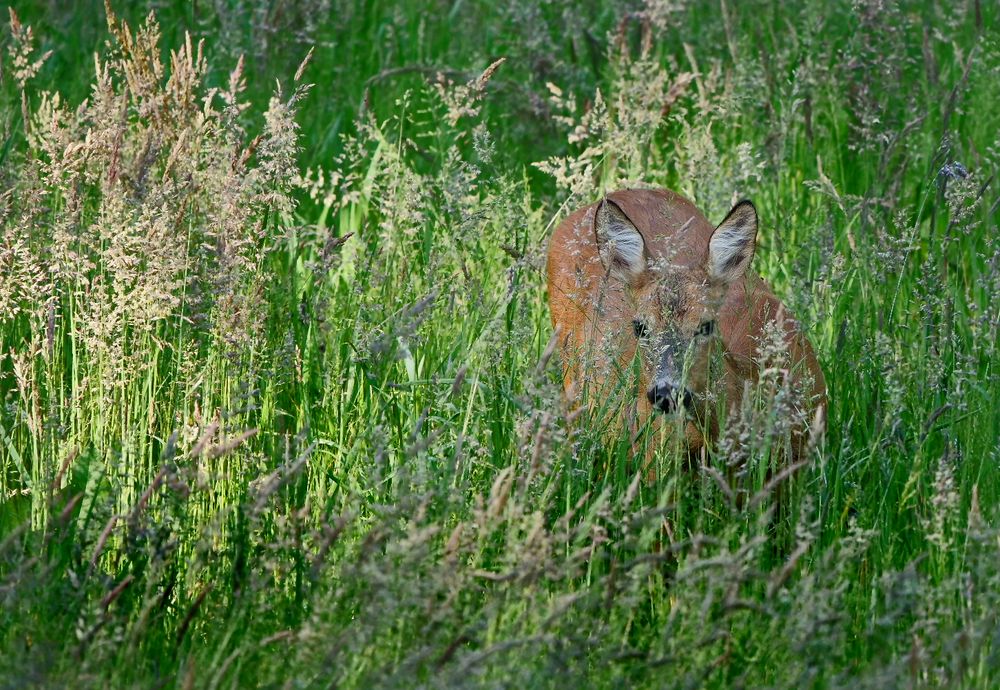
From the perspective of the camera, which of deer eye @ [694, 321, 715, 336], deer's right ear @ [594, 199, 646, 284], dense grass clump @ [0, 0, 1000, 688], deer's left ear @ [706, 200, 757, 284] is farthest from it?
deer's right ear @ [594, 199, 646, 284]

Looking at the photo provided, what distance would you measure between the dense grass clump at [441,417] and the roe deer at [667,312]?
6.1 inches

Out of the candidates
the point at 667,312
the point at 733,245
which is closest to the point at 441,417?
the point at 667,312

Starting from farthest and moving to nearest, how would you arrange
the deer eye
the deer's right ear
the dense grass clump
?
the deer's right ear < the deer eye < the dense grass clump

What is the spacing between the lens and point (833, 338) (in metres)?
5.05

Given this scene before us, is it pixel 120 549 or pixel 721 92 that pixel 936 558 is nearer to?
pixel 120 549

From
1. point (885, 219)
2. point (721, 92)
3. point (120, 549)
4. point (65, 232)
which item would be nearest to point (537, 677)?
point (120, 549)

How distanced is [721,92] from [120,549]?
15.2ft

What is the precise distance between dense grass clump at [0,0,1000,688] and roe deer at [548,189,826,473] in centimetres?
16

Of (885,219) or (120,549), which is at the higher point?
(885,219)

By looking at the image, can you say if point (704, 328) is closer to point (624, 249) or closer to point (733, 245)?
point (733, 245)

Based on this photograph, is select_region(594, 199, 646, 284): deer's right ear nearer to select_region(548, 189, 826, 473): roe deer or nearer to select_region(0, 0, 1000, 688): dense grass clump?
select_region(548, 189, 826, 473): roe deer

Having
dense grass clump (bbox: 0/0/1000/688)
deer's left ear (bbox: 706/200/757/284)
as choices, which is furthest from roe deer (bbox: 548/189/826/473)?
dense grass clump (bbox: 0/0/1000/688)

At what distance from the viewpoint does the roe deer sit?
12.8 ft

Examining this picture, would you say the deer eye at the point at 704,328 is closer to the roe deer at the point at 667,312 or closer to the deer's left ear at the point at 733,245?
the roe deer at the point at 667,312
